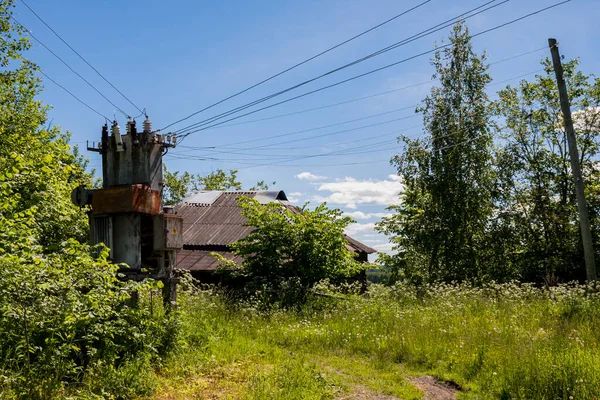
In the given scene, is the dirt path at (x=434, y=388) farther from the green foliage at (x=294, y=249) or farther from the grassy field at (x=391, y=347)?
the green foliage at (x=294, y=249)

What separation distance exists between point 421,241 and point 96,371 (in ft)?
61.1

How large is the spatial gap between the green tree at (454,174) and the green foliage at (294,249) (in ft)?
28.4

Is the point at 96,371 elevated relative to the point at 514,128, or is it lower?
lower

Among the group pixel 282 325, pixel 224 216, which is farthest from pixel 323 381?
pixel 224 216

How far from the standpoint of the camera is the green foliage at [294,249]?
47.1 ft

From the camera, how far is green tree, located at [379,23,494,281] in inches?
863

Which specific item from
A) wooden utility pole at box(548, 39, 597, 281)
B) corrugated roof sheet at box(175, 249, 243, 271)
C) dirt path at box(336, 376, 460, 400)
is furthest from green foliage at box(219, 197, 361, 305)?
dirt path at box(336, 376, 460, 400)

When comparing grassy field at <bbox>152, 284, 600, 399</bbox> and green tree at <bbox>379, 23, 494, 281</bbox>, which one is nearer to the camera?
grassy field at <bbox>152, 284, 600, 399</bbox>

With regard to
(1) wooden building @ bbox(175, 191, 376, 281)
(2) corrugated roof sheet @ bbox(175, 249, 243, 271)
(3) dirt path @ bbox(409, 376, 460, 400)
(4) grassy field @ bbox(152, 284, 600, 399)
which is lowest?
(3) dirt path @ bbox(409, 376, 460, 400)

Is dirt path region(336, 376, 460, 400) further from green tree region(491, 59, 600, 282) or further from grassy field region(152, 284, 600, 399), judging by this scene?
green tree region(491, 59, 600, 282)

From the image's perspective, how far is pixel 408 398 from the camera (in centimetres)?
673

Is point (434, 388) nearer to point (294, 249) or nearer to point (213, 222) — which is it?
point (294, 249)

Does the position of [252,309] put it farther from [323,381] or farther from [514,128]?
[514,128]

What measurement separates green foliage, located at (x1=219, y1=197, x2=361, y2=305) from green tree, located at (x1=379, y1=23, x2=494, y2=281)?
866cm
